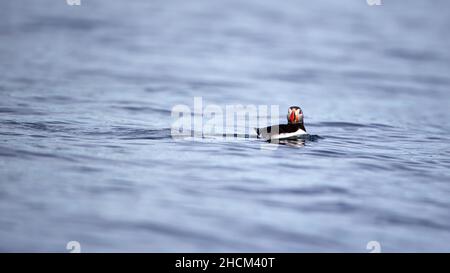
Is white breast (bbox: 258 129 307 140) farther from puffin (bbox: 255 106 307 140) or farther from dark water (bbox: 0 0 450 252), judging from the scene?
dark water (bbox: 0 0 450 252)

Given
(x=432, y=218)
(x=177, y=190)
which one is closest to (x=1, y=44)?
(x=177, y=190)

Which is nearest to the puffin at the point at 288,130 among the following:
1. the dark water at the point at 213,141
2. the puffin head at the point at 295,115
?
the puffin head at the point at 295,115

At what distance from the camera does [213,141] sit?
15.4m

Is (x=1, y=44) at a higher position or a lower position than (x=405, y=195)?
higher

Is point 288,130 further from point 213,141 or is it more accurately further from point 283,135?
point 213,141

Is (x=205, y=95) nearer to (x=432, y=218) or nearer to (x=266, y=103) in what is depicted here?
(x=266, y=103)

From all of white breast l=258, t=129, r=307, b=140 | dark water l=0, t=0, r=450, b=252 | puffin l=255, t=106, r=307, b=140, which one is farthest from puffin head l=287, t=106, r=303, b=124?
dark water l=0, t=0, r=450, b=252

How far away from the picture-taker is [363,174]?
13391mm

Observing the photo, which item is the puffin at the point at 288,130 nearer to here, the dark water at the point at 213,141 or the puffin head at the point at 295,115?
the puffin head at the point at 295,115

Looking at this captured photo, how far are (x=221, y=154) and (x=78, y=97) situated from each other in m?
7.23

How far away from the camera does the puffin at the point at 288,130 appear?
596 inches

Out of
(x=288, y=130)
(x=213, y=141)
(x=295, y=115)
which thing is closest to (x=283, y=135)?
(x=288, y=130)

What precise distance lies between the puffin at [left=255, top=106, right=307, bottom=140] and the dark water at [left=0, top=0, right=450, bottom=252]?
1.05 ft

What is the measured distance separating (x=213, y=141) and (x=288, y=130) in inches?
60.6
